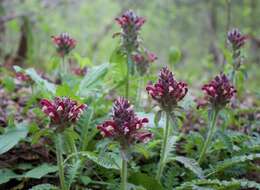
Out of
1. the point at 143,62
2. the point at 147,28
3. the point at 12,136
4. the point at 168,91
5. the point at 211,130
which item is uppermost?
the point at 147,28

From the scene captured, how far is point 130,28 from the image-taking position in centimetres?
320

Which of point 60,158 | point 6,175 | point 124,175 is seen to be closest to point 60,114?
point 60,158

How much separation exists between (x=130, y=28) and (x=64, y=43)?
2.50 feet

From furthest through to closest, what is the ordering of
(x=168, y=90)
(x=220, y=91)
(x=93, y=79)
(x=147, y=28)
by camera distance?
(x=147, y=28), (x=93, y=79), (x=220, y=91), (x=168, y=90)

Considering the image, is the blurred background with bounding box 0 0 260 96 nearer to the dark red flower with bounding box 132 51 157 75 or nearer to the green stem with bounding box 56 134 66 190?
the dark red flower with bounding box 132 51 157 75

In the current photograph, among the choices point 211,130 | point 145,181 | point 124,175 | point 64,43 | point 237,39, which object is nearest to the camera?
point 124,175

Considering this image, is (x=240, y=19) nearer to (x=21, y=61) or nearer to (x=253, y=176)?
(x=21, y=61)

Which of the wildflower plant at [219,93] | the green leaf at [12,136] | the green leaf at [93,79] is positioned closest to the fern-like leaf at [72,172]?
the green leaf at [12,136]

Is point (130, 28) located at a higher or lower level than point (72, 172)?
higher

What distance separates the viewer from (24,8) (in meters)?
8.33

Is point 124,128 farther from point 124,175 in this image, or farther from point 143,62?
point 143,62

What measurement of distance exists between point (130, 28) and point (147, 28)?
11907 millimetres

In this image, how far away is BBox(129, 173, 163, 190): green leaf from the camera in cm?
240

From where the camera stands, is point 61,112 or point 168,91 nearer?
point 61,112
